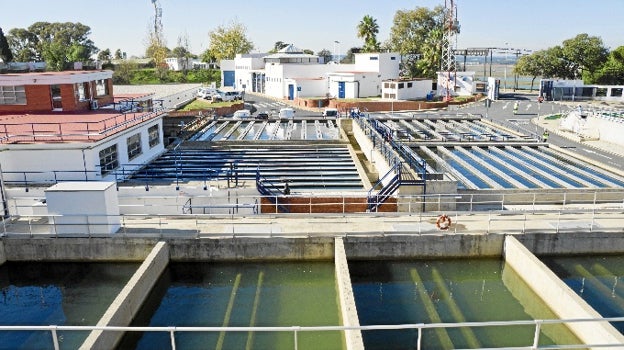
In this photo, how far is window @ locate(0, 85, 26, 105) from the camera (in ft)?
90.4

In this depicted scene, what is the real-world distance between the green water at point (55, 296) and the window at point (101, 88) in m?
17.2

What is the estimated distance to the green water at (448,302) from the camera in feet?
42.5

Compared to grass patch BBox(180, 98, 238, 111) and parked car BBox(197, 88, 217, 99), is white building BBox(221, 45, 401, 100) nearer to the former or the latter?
parked car BBox(197, 88, 217, 99)

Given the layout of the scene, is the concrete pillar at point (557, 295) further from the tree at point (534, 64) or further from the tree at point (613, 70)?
the tree at point (534, 64)

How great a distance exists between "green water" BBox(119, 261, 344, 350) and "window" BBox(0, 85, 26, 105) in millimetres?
17495

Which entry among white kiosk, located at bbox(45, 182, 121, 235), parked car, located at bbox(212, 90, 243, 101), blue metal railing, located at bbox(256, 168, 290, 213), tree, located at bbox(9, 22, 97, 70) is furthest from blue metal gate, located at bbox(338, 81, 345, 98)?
tree, located at bbox(9, 22, 97, 70)

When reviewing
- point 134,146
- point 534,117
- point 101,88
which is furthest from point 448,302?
point 534,117

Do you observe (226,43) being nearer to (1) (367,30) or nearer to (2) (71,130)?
(1) (367,30)

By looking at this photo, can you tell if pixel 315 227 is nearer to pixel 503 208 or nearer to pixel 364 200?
pixel 364 200

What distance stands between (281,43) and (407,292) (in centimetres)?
16907

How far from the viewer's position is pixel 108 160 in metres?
22.7

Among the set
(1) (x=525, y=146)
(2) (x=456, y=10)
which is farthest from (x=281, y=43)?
(1) (x=525, y=146)

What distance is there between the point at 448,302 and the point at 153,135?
20365 millimetres

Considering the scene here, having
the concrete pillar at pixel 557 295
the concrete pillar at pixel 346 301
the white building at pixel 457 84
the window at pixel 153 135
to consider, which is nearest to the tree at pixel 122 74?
the white building at pixel 457 84
